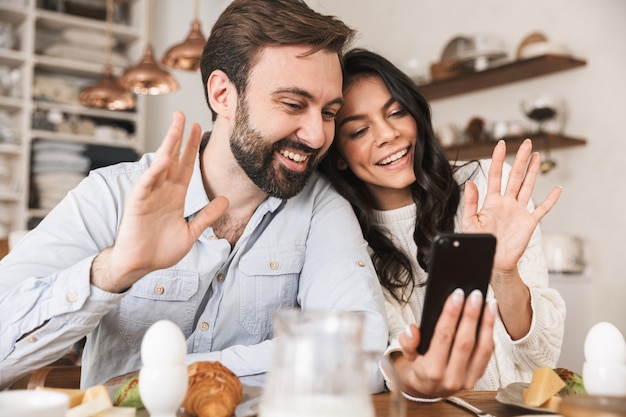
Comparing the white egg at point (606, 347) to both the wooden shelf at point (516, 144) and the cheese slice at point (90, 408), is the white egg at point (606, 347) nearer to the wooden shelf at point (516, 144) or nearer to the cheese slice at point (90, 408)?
the cheese slice at point (90, 408)

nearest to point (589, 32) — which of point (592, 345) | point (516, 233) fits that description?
point (516, 233)

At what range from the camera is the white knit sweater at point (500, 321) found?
1.47 meters

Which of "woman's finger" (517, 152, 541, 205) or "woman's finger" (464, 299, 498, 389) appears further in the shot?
"woman's finger" (517, 152, 541, 205)

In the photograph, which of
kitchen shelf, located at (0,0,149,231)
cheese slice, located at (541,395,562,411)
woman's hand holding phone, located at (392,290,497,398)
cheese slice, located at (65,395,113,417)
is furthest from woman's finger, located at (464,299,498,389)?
kitchen shelf, located at (0,0,149,231)

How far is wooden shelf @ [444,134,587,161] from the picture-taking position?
12.1 feet

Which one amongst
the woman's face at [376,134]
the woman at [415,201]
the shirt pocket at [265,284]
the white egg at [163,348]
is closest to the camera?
the white egg at [163,348]

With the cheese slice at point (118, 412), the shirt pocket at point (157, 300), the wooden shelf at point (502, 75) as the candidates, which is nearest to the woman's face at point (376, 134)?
the shirt pocket at point (157, 300)

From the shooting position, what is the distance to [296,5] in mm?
1646

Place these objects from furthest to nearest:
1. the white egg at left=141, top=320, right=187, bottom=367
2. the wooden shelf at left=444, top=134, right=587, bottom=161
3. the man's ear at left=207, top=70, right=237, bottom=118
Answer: the wooden shelf at left=444, top=134, right=587, bottom=161
the man's ear at left=207, top=70, right=237, bottom=118
the white egg at left=141, top=320, right=187, bottom=367

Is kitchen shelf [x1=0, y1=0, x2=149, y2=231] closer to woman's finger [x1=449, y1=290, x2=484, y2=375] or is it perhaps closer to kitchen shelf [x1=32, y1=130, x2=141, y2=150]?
kitchen shelf [x1=32, y1=130, x2=141, y2=150]

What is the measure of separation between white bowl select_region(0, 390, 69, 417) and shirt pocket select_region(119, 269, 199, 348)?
682 mm

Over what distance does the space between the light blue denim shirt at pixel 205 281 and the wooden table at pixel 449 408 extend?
14 centimetres

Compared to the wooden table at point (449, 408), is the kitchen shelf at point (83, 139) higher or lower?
higher

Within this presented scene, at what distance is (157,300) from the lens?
1.46 metres
